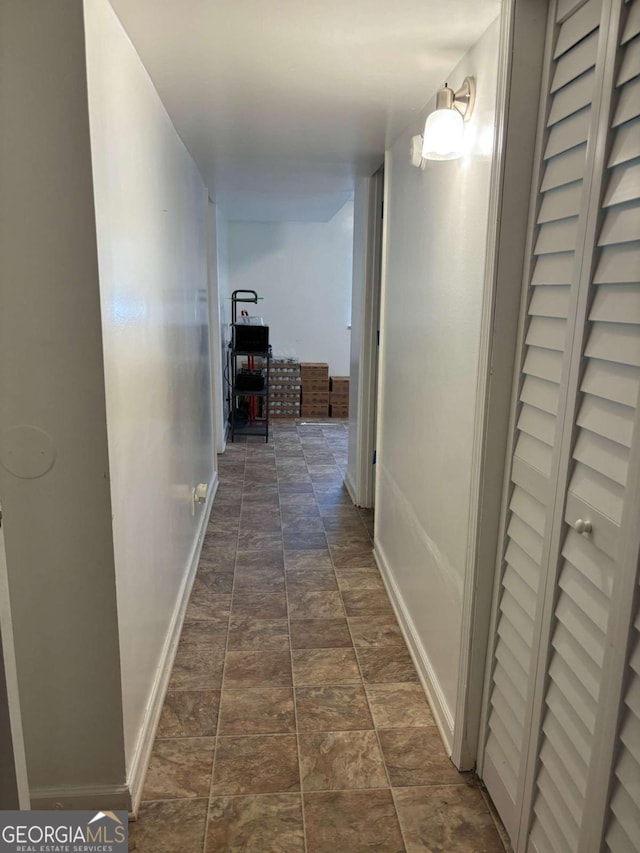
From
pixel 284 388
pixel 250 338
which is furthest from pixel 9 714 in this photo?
pixel 284 388

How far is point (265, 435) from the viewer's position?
5.90 meters

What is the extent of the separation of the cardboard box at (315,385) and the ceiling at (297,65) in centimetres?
372

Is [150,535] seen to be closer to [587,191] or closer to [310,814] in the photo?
[310,814]

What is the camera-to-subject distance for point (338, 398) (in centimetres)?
682

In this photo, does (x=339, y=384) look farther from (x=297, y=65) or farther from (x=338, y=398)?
(x=297, y=65)

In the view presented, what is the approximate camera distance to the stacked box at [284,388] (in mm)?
6711

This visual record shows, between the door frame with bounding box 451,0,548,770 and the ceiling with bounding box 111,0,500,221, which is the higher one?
the ceiling with bounding box 111,0,500,221

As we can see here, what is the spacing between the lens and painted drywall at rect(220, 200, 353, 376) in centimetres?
687

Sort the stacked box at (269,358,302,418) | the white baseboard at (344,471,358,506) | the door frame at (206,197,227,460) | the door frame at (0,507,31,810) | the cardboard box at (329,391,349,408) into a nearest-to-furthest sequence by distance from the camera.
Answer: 1. the door frame at (0,507,31,810)
2. the white baseboard at (344,471,358,506)
3. the door frame at (206,197,227,460)
4. the stacked box at (269,358,302,418)
5. the cardboard box at (329,391,349,408)

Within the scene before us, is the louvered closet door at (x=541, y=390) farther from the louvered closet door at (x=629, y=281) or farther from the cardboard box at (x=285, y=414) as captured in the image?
the cardboard box at (x=285, y=414)

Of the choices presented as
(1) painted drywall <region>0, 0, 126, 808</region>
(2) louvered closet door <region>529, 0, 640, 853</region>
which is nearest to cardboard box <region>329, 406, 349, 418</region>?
(1) painted drywall <region>0, 0, 126, 808</region>

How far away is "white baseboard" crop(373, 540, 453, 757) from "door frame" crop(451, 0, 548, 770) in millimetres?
108

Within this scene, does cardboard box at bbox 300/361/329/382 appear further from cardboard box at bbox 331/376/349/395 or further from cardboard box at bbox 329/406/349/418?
cardboard box at bbox 329/406/349/418

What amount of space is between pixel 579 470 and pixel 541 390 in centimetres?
27
